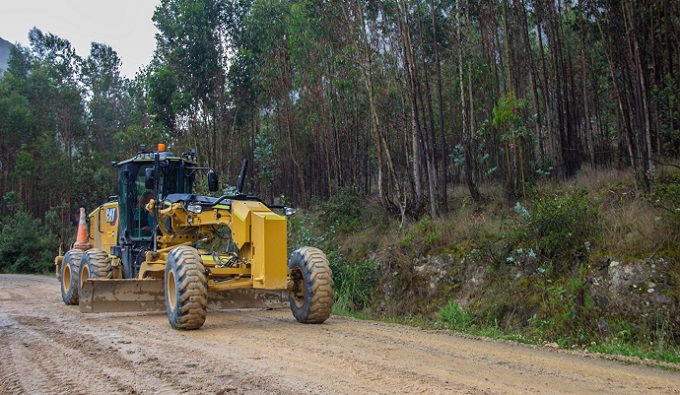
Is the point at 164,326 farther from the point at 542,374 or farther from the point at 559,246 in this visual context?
the point at 559,246

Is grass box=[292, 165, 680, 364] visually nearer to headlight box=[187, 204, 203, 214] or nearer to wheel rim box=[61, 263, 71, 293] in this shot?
headlight box=[187, 204, 203, 214]

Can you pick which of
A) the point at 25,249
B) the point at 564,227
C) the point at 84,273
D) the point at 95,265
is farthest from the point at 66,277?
the point at 25,249

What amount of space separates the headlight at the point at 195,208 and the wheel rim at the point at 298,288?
1.75 m

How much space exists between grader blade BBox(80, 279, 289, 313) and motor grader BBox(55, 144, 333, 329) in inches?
0.6

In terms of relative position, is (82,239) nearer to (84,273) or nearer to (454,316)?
(84,273)

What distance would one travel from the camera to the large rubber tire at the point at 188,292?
809cm

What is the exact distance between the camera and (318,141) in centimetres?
2550

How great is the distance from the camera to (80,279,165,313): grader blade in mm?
9117

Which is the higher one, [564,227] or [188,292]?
[564,227]

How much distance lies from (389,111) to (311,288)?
13.7 m

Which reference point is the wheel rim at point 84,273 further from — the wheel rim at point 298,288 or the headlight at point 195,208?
the wheel rim at point 298,288

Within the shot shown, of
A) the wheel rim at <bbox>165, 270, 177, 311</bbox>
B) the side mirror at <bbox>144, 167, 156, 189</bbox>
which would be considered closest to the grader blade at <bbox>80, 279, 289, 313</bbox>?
the wheel rim at <bbox>165, 270, 177, 311</bbox>

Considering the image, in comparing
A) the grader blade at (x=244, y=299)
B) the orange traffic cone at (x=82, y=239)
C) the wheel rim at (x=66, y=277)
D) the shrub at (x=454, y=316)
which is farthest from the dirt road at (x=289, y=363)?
the orange traffic cone at (x=82, y=239)

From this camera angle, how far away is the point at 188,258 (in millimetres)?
8414
